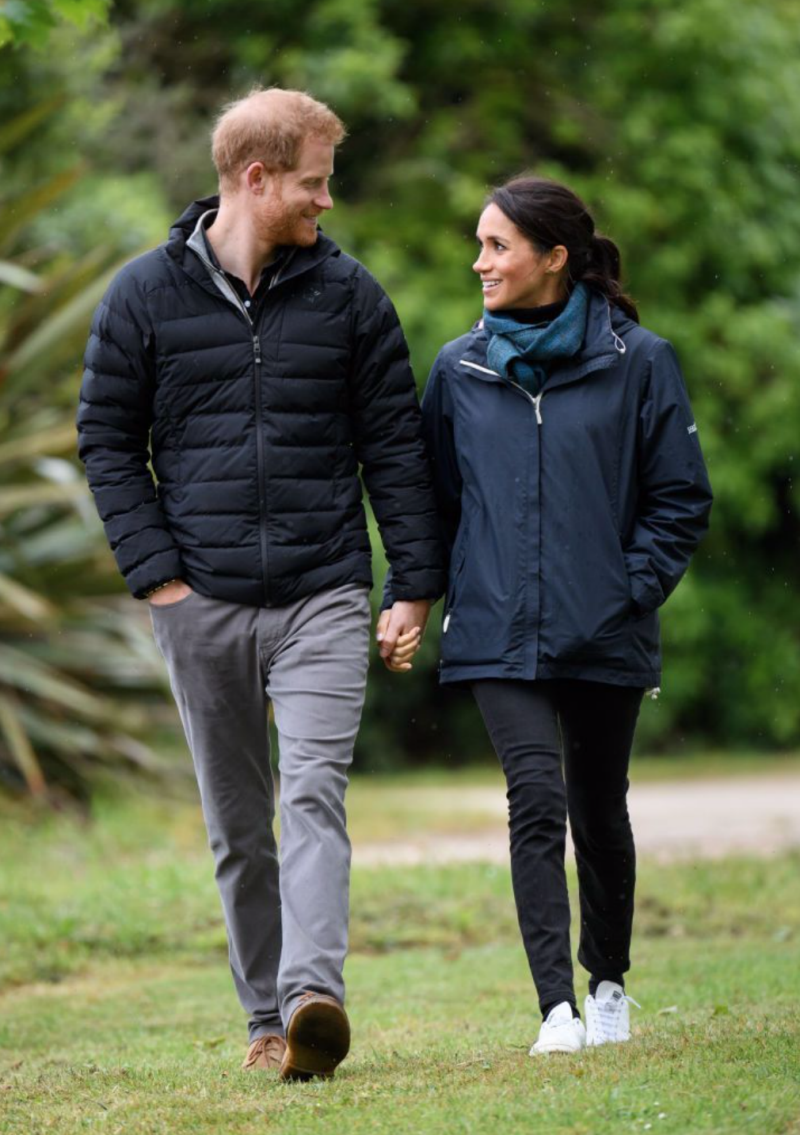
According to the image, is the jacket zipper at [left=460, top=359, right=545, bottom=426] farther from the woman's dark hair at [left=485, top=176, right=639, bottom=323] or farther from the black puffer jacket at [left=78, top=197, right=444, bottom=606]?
the woman's dark hair at [left=485, top=176, right=639, bottom=323]

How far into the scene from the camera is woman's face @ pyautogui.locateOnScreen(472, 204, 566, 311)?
4.97 meters

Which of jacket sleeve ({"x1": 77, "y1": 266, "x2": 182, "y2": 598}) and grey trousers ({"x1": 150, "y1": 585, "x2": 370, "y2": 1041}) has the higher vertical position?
jacket sleeve ({"x1": 77, "y1": 266, "x2": 182, "y2": 598})

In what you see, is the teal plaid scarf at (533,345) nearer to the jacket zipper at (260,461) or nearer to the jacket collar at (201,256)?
the jacket collar at (201,256)

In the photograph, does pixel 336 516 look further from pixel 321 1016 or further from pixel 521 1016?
pixel 521 1016

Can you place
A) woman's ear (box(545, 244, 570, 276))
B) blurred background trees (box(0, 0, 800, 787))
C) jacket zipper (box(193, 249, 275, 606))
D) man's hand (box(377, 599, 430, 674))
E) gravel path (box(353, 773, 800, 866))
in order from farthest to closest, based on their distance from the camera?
blurred background trees (box(0, 0, 800, 787)) < gravel path (box(353, 773, 800, 866)) < woman's ear (box(545, 244, 570, 276)) < man's hand (box(377, 599, 430, 674)) < jacket zipper (box(193, 249, 275, 606))

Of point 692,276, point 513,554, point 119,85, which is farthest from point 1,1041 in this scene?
point 692,276

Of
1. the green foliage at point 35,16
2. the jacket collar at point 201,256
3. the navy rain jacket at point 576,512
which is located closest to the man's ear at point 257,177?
the jacket collar at point 201,256

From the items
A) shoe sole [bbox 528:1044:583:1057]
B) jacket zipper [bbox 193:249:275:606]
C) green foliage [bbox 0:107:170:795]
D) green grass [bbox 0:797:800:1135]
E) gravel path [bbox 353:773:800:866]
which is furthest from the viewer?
green foliage [bbox 0:107:170:795]

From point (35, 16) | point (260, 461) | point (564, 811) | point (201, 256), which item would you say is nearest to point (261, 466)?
point (260, 461)

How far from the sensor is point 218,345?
15.4 ft

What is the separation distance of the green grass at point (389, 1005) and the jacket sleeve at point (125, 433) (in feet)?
3.89

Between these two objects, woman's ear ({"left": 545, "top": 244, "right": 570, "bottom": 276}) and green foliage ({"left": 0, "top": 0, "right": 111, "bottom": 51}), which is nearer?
woman's ear ({"left": 545, "top": 244, "right": 570, "bottom": 276})

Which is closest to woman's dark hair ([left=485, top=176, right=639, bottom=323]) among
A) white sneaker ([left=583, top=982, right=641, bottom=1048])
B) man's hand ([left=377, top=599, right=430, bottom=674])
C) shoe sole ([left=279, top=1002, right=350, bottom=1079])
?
man's hand ([left=377, top=599, right=430, bottom=674])

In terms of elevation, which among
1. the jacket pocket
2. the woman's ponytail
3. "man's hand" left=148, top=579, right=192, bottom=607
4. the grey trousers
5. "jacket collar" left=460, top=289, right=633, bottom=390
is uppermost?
the woman's ponytail
